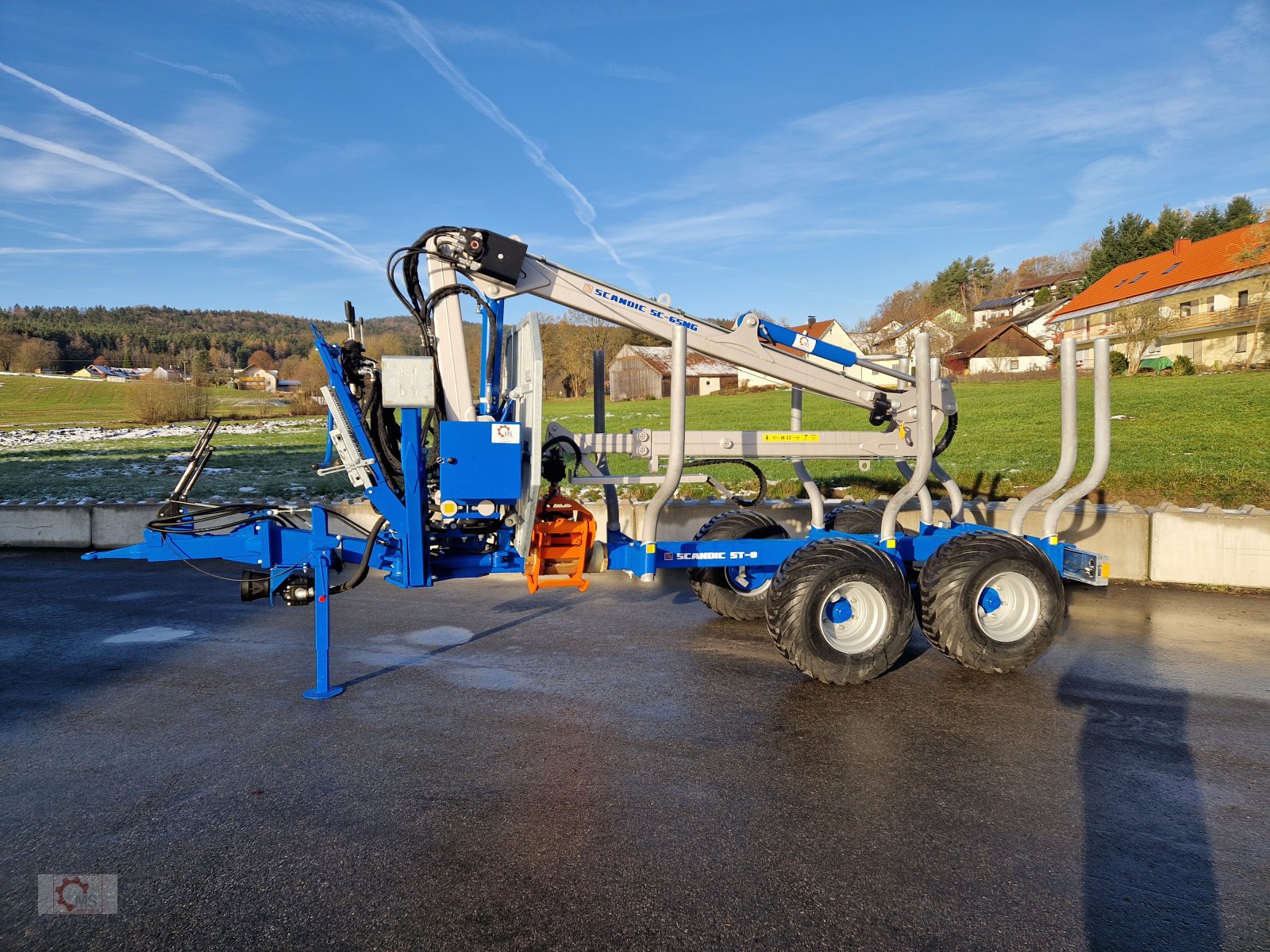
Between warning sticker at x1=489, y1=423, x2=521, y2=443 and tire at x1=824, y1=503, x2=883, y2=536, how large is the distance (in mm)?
3427

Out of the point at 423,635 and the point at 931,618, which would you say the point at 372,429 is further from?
the point at 931,618

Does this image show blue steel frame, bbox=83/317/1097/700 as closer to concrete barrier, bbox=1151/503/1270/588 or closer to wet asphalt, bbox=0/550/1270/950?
wet asphalt, bbox=0/550/1270/950

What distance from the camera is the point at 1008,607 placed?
6.32 m

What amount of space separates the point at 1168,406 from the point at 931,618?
17596 millimetres

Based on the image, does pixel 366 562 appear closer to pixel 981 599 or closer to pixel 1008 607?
pixel 981 599

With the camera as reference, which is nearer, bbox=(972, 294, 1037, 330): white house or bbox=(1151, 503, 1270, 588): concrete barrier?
bbox=(1151, 503, 1270, 588): concrete barrier

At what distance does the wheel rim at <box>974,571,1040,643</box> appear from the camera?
6176 mm

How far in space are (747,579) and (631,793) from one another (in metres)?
3.65

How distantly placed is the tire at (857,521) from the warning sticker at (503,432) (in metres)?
3.43

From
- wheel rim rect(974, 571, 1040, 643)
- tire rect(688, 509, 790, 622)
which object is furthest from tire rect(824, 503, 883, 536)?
Result: wheel rim rect(974, 571, 1040, 643)

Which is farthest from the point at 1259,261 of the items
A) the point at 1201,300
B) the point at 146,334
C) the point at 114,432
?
the point at 146,334

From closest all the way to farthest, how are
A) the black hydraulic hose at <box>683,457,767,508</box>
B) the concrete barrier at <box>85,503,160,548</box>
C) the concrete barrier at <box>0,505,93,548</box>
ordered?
the black hydraulic hose at <box>683,457,767,508</box> < the concrete barrier at <box>85,503,160,548</box> < the concrete barrier at <box>0,505,93,548</box>

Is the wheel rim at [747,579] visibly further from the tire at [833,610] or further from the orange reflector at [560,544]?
the orange reflector at [560,544]

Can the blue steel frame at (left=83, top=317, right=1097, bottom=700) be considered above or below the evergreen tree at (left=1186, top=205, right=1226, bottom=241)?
below
